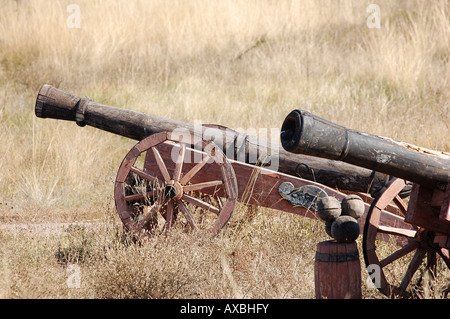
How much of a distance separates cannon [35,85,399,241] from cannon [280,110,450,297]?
2.21ft

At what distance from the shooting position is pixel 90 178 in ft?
23.7

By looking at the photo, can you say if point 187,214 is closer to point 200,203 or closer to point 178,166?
point 200,203

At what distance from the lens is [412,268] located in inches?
143

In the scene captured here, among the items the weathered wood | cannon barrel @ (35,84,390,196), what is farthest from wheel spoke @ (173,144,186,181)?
cannon barrel @ (35,84,390,196)

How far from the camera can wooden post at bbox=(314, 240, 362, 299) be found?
321 cm

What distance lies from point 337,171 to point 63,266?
7.39 ft

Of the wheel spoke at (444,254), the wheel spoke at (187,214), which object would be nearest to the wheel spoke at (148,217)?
the wheel spoke at (187,214)

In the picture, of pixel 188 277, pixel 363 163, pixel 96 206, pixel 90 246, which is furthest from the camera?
pixel 96 206

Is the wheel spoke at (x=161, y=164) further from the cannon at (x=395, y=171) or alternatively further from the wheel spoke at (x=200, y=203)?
the cannon at (x=395, y=171)

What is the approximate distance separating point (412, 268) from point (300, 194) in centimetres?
117

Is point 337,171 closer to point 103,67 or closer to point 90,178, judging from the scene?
point 90,178

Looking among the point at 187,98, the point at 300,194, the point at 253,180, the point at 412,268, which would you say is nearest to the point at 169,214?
the point at 253,180

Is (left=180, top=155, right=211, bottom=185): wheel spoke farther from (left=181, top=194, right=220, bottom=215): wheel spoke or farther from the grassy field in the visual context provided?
the grassy field

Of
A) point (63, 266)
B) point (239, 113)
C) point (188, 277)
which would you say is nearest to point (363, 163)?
point (188, 277)
